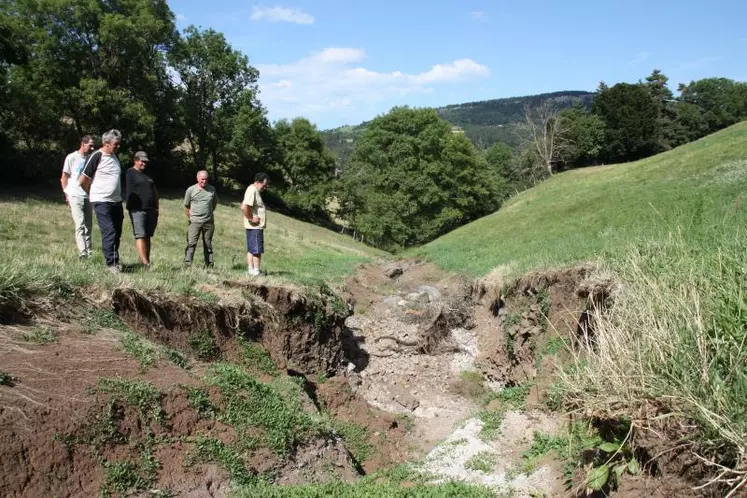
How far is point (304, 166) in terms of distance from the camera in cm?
5012

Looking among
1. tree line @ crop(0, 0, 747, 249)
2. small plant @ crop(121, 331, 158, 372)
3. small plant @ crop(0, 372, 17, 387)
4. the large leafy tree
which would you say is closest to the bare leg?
small plant @ crop(121, 331, 158, 372)

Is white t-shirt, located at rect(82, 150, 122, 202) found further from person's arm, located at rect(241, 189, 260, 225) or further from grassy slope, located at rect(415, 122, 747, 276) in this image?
grassy slope, located at rect(415, 122, 747, 276)

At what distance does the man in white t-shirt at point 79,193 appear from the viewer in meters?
8.26

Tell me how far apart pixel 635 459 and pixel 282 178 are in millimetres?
48631

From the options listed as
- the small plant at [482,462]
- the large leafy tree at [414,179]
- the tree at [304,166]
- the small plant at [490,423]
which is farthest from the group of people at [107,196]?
the tree at [304,166]

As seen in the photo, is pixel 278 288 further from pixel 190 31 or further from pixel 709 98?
pixel 709 98

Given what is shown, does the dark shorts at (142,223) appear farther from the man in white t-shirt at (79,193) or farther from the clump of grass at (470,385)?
the clump of grass at (470,385)

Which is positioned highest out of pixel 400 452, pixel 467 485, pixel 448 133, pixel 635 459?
pixel 448 133

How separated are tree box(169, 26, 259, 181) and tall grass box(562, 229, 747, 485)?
42.1 m

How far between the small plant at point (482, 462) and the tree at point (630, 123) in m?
58.5

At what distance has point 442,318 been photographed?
14.6 m

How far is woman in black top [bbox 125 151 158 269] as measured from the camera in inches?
347

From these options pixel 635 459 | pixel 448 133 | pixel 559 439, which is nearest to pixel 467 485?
pixel 559 439

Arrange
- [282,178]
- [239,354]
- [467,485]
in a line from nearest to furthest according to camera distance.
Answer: [467,485], [239,354], [282,178]
